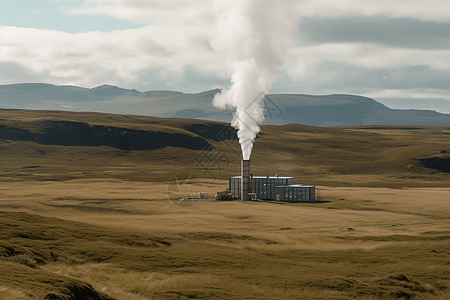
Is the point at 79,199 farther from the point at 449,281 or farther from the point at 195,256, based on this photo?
the point at 449,281

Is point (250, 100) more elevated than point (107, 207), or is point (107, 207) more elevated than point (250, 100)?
point (250, 100)

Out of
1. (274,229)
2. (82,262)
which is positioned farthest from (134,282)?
(274,229)

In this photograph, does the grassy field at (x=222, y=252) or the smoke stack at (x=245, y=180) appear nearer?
the grassy field at (x=222, y=252)

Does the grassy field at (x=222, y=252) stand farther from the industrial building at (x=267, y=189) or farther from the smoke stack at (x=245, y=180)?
the industrial building at (x=267, y=189)

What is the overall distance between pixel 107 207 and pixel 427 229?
69125mm

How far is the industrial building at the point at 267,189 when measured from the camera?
13612cm

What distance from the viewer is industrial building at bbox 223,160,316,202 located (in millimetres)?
136125

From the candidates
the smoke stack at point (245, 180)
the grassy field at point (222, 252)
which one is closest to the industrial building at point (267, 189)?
the smoke stack at point (245, 180)

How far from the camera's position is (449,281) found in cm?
4862

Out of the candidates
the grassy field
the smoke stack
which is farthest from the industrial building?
the grassy field

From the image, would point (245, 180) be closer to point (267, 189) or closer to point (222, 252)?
point (267, 189)

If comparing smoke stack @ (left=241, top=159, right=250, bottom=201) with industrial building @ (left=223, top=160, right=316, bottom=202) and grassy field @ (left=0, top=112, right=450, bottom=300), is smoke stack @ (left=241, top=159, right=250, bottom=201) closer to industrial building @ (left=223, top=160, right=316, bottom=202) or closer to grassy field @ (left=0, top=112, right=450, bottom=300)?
industrial building @ (left=223, top=160, right=316, bottom=202)

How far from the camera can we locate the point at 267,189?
14300 cm

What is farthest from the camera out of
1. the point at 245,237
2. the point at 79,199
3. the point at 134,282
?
the point at 79,199
